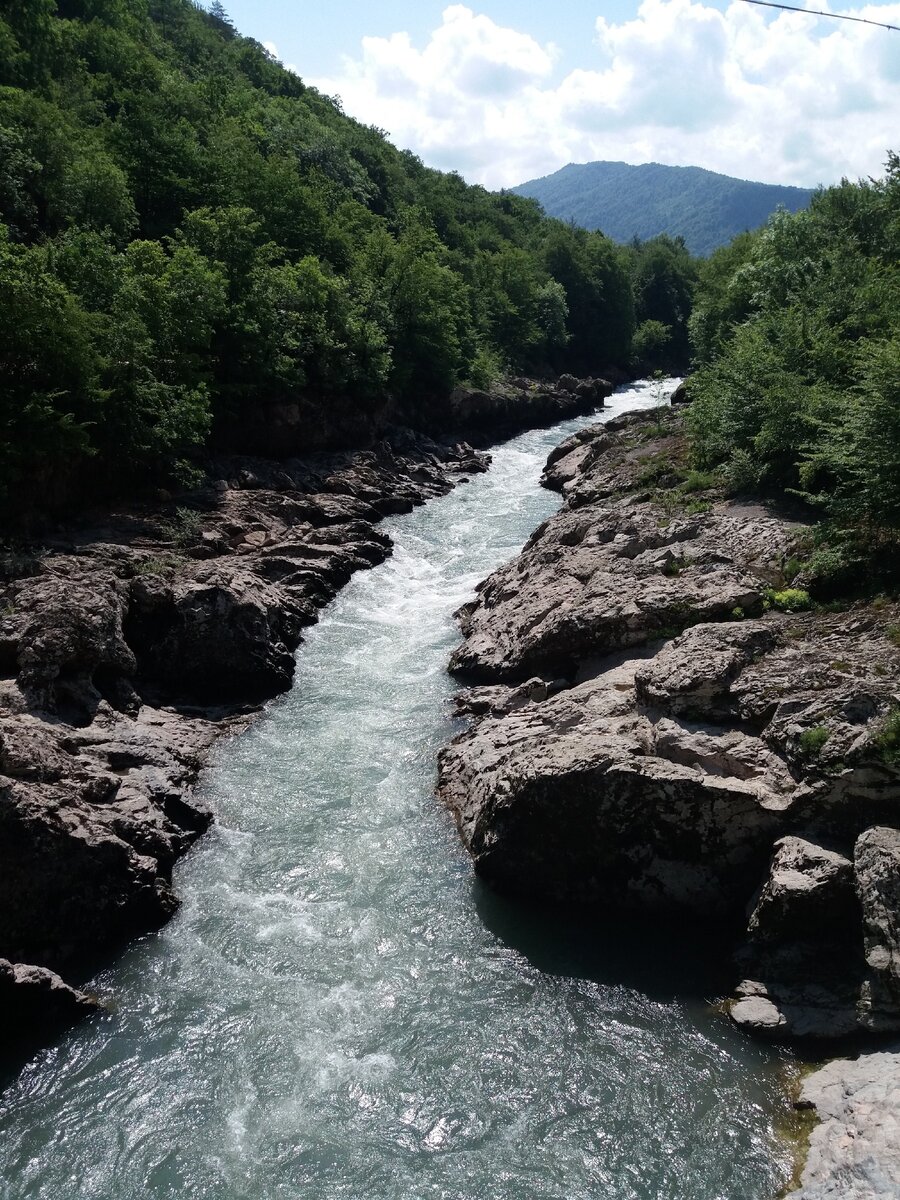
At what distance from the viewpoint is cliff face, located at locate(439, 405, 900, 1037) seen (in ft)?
36.7

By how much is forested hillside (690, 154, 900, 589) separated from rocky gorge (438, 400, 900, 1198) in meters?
1.35

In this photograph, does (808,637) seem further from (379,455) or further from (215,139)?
(215,139)

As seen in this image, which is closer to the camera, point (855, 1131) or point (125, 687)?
point (855, 1131)

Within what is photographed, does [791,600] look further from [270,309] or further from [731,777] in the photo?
[270,309]

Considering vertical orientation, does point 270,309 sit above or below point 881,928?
above

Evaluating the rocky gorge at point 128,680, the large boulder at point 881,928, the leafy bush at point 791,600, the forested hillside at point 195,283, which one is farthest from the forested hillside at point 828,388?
the forested hillside at point 195,283

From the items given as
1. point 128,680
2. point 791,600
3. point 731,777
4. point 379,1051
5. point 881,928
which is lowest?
point 379,1051

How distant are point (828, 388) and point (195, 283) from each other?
21.2 meters

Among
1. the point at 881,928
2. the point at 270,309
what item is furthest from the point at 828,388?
the point at 270,309

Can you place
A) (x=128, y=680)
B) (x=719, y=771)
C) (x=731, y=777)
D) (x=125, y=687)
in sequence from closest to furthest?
(x=731, y=777)
(x=719, y=771)
(x=125, y=687)
(x=128, y=680)

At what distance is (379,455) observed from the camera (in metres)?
39.5

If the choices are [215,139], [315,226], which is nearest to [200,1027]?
[315,226]

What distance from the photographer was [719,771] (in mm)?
12922

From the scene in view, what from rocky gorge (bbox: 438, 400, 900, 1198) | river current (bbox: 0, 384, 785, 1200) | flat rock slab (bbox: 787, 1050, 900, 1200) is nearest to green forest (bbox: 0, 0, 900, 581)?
rocky gorge (bbox: 438, 400, 900, 1198)
